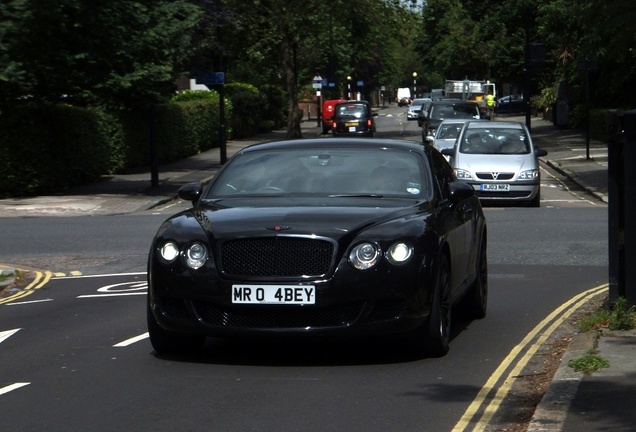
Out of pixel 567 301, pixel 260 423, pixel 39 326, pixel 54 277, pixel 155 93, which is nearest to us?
pixel 260 423

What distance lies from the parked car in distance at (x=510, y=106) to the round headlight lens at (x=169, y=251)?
236ft

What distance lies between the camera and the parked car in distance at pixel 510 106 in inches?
3145

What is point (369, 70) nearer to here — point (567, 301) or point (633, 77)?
point (633, 77)

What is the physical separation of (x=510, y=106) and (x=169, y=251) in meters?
73.7

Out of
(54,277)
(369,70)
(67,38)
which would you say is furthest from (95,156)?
(369,70)

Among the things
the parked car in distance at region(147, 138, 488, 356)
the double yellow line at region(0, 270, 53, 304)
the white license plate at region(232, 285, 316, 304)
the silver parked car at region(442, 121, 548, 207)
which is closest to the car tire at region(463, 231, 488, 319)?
the parked car in distance at region(147, 138, 488, 356)

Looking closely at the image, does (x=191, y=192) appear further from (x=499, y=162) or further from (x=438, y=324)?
(x=499, y=162)

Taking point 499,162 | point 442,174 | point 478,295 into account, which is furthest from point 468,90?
point 442,174

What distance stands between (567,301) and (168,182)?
21.9 m

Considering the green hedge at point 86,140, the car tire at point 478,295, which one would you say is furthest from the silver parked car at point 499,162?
the car tire at point 478,295

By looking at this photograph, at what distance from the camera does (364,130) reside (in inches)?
2115

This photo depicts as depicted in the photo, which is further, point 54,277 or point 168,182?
point 168,182

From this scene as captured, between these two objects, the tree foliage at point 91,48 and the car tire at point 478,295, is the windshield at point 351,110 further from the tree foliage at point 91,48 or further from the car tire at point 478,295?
the car tire at point 478,295

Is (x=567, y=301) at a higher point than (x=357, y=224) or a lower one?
lower
